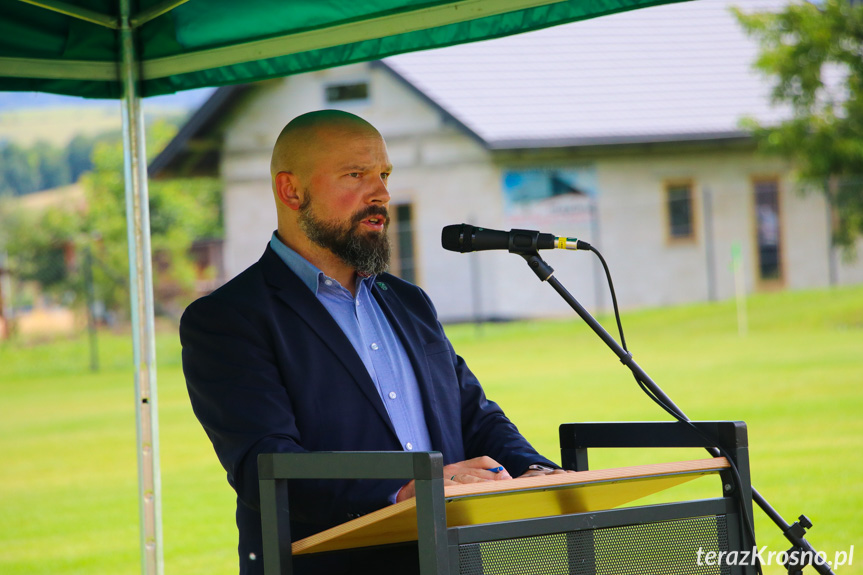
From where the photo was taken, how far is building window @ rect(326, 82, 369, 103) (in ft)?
89.4

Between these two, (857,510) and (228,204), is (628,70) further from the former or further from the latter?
(857,510)

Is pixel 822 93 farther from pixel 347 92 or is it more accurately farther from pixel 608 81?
pixel 347 92

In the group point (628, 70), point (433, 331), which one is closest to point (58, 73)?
point (433, 331)

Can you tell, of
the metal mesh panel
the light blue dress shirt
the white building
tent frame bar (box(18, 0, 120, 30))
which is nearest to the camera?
the metal mesh panel

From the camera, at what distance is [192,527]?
8.16 meters

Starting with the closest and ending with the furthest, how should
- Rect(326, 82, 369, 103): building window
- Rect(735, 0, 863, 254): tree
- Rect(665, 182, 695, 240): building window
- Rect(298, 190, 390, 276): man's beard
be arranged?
Rect(298, 190, 390, 276): man's beard
Rect(735, 0, 863, 254): tree
Rect(665, 182, 695, 240): building window
Rect(326, 82, 369, 103): building window

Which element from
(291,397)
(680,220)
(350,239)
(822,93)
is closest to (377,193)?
(350,239)

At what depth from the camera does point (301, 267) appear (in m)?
3.38

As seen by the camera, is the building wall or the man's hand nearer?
the man's hand

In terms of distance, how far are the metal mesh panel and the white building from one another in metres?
21.3

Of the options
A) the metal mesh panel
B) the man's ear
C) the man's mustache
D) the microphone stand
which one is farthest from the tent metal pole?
the metal mesh panel

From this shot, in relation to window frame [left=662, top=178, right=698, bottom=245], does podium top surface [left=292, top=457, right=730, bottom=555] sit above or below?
below

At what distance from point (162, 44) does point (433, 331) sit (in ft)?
4.94

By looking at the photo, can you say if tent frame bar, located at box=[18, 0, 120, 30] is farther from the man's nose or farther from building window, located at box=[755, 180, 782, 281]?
building window, located at box=[755, 180, 782, 281]
